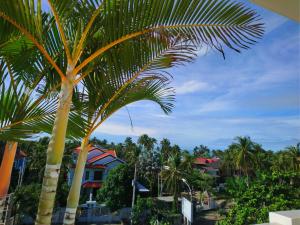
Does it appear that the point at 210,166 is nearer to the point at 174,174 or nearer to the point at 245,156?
the point at 245,156

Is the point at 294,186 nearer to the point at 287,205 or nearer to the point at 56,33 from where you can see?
the point at 287,205

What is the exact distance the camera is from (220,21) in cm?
89

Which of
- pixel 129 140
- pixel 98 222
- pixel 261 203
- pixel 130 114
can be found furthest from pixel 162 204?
pixel 130 114

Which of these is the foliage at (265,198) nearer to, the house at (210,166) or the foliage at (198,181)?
the foliage at (198,181)

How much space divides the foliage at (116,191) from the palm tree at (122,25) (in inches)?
554

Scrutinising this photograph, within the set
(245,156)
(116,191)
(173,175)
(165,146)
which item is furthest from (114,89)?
(165,146)

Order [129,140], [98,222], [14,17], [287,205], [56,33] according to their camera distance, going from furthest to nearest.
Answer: [129,140], [98,222], [287,205], [56,33], [14,17]

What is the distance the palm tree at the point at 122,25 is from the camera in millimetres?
873

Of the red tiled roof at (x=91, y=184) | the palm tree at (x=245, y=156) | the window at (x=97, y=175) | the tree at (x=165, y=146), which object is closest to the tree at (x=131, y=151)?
the window at (x=97, y=175)

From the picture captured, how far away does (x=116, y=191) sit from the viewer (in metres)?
14.3

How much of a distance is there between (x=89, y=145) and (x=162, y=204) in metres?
15.8

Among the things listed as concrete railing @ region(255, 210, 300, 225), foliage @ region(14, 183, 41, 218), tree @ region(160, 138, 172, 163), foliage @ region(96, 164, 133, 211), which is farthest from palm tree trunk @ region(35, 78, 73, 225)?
tree @ region(160, 138, 172, 163)

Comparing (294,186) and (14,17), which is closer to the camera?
(14,17)

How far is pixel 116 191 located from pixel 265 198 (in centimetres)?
914
